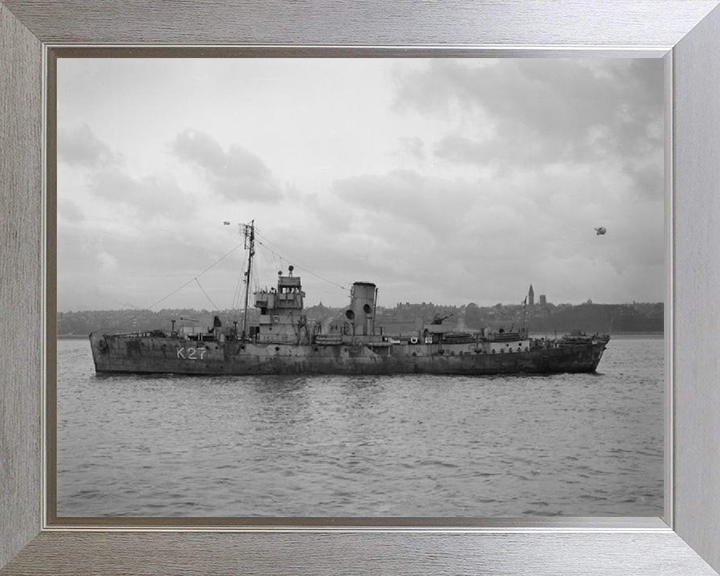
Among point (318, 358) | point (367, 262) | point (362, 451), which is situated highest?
point (367, 262)

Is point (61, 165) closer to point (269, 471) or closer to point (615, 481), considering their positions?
point (269, 471)

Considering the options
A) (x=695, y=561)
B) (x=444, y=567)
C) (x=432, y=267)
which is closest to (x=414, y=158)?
(x=432, y=267)

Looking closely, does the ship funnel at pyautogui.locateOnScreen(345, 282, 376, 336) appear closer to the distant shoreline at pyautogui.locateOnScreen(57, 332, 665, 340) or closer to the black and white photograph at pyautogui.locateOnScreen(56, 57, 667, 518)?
the black and white photograph at pyautogui.locateOnScreen(56, 57, 667, 518)

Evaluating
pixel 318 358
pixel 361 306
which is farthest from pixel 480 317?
pixel 318 358

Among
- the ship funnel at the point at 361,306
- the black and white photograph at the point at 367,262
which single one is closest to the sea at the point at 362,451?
the black and white photograph at the point at 367,262

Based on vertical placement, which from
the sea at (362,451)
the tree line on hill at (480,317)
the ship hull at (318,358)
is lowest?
the sea at (362,451)

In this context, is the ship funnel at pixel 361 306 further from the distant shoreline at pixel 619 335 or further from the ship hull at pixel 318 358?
the distant shoreline at pixel 619 335

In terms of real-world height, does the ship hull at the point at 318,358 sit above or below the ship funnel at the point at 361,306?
below

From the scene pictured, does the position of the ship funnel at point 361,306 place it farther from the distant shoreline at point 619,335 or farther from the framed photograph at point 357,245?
the distant shoreline at point 619,335

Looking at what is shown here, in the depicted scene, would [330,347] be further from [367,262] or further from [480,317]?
[480,317]
